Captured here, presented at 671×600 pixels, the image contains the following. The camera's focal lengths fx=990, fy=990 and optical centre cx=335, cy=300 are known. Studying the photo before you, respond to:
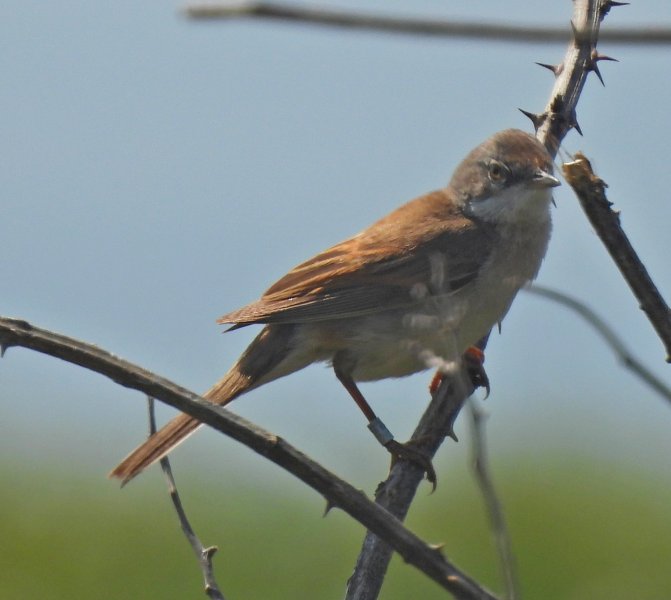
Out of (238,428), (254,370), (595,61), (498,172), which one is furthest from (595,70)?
(238,428)

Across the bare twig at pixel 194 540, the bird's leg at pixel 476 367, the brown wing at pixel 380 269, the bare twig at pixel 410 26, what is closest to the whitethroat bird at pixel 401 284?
the brown wing at pixel 380 269

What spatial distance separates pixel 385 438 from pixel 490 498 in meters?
2.65

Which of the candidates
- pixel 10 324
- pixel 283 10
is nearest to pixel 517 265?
pixel 10 324

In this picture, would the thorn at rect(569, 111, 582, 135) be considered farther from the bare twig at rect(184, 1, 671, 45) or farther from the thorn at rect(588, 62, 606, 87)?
the bare twig at rect(184, 1, 671, 45)

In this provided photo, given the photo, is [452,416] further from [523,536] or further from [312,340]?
[523,536]

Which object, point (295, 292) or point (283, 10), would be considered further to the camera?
point (295, 292)

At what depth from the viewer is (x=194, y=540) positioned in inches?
95.0

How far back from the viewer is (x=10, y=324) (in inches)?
69.5

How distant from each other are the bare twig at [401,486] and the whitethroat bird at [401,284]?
379mm

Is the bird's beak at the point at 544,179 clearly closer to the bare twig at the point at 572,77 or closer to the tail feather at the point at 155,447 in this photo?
the bare twig at the point at 572,77

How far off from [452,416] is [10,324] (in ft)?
7.09

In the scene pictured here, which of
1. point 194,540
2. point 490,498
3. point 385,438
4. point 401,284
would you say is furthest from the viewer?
point 401,284

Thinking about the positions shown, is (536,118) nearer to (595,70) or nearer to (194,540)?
(595,70)

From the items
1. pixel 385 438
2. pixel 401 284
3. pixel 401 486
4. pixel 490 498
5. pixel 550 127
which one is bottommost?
pixel 490 498
